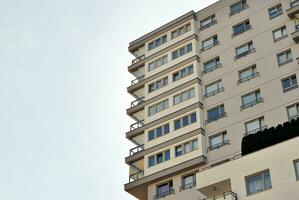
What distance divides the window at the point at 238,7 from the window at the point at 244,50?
5.14 metres

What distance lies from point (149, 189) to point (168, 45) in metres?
17.6

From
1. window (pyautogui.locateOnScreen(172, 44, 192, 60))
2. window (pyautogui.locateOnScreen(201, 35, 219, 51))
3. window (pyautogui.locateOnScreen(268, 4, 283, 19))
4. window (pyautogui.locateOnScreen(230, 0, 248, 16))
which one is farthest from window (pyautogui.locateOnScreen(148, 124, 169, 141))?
window (pyautogui.locateOnScreen(268, 4, 283, 19))

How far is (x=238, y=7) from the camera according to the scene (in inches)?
2430

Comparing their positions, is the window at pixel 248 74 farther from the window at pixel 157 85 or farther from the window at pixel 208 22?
the window at pixel 157 85

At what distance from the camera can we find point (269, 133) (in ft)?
135

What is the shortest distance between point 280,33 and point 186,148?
14.2m

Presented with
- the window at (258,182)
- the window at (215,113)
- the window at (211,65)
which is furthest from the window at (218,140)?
the window at (258,182)

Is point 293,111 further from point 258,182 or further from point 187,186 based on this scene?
point 258,182

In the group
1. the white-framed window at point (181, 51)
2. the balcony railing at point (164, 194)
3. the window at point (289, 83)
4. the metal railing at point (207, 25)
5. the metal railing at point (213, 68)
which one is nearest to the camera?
the window at point (289, 83)

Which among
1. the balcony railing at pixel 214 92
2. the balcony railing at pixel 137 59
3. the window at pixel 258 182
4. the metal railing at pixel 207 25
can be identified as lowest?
the window at pixel 258 182

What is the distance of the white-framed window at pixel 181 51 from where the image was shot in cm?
6319

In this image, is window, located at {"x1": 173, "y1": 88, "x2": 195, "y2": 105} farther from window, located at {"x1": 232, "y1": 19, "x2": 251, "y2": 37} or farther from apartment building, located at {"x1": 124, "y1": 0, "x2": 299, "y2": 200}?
window, located at {"x1": 232, "y1": 19, "x2": 251, "y2": 37}

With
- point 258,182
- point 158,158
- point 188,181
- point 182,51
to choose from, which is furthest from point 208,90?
point 258,182

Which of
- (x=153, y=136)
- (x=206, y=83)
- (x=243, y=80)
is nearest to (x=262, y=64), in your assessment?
(x=243, y=80)
